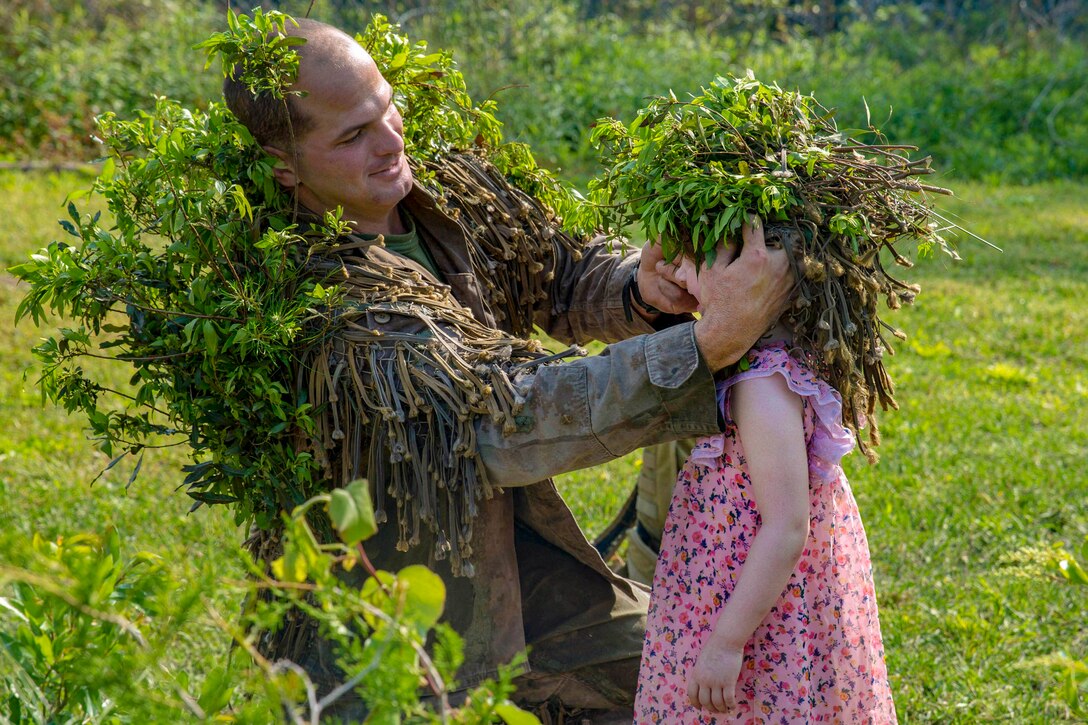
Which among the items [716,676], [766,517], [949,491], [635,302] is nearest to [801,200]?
[766,517]

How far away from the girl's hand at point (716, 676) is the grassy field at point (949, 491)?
128 centimetres

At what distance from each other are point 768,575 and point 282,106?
161cm

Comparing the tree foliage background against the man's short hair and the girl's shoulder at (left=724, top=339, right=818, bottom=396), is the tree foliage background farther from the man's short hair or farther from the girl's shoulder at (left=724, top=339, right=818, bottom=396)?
the girl's shoulder at (left=724, top=339, right=818, bottom=396)

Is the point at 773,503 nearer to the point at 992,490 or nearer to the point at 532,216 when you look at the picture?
the point at 532,216

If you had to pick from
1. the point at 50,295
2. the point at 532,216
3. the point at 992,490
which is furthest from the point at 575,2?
the point at 50,295

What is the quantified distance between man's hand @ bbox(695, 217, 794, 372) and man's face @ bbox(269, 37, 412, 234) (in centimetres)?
89

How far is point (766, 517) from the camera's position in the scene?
2.38 metres

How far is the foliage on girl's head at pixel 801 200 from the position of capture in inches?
92.4

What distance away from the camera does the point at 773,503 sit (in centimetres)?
237

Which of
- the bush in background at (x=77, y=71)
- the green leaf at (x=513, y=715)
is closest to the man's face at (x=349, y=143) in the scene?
the green leaf at (x=513, y=715)

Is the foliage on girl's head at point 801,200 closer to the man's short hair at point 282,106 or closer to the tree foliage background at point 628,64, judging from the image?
the man's short hair at point 282,106

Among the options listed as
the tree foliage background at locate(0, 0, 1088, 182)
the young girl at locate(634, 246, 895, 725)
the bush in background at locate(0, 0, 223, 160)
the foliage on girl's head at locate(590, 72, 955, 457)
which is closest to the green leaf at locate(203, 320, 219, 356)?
the foliage on girl's head at locate(590, 72, 955, 457)

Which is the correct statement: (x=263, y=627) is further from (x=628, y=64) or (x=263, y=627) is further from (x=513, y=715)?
(x=628, y=64)

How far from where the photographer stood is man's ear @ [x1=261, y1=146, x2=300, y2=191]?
273 centimetres
